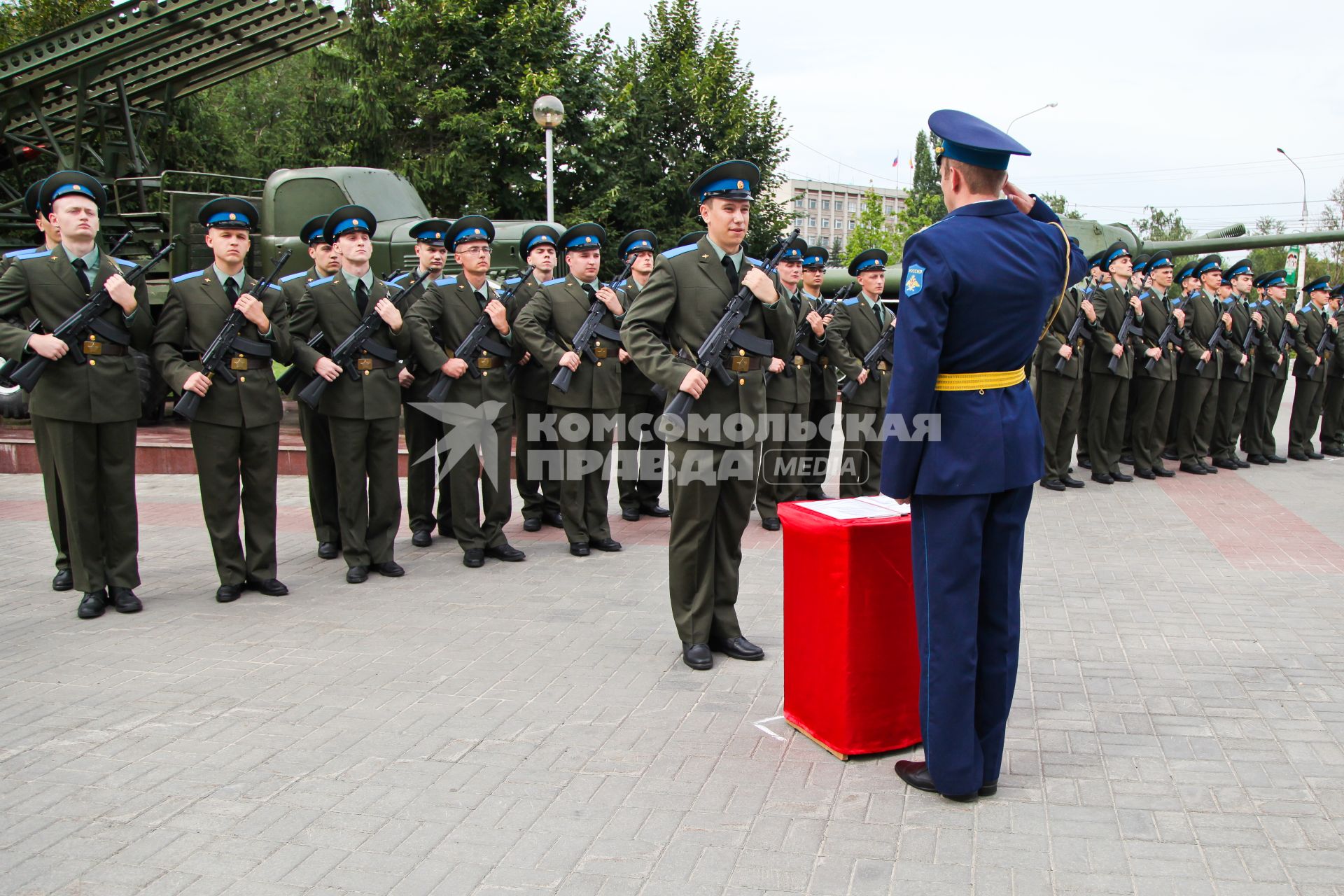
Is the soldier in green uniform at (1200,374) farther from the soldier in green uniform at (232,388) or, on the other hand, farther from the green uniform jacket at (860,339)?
the soldier in green uniform at (232,388)

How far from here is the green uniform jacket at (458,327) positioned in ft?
23.2

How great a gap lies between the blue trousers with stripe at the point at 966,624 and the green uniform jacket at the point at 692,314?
1.55 m

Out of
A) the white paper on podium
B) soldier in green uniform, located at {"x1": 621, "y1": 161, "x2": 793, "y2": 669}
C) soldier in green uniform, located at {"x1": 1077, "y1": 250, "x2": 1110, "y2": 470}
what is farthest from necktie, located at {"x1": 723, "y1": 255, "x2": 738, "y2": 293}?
soldier in green uniform, located at {"x1": 1077, "y1": 250, "x2": 1110, "y2": 470}

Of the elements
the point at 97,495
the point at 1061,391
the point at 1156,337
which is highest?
the point at 1156,337

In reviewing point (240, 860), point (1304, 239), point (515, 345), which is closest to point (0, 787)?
point (240, 860)

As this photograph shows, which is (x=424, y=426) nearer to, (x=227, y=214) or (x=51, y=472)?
(x=227, y=214)

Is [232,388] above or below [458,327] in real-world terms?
below

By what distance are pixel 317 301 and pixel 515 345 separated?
1512mm

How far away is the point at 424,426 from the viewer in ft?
24.5

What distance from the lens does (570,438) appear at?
7.47 meters

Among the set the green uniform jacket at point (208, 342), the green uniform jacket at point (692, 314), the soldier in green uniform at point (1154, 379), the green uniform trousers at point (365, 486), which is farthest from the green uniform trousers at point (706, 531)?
the soldier in green uniform at point (1154, 379)

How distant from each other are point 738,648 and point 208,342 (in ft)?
11.4

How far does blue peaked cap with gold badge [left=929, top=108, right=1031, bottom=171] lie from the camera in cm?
326

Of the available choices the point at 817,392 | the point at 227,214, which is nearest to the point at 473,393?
the point at 227,214
